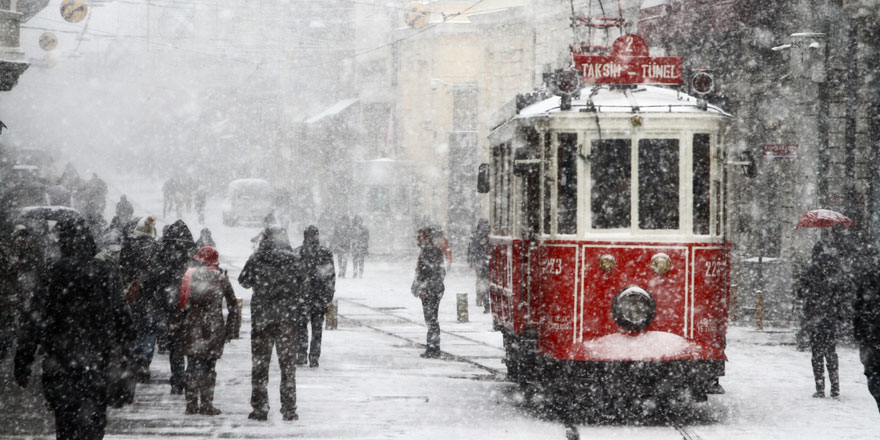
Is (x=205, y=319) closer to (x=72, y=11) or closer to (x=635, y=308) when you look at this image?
(x=635, y=308)

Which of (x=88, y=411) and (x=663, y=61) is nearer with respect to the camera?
(x=88, y=411)

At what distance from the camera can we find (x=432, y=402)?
1193cm

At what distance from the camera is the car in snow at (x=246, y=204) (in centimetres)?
5181

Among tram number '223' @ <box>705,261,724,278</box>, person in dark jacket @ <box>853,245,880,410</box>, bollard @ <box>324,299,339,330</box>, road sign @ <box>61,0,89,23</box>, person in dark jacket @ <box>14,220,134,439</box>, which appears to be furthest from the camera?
road sign @ <box>61,0,89,23</box>

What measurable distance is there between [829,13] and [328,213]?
24075 mm

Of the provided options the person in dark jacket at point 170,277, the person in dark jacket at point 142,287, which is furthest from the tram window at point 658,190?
the person in dark jacket at point 142,287

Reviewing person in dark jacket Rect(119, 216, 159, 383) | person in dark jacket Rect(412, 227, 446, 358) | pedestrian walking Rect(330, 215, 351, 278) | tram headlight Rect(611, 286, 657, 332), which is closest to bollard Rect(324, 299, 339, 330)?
person in dark jacket Rect(412, 227, 446, 358)

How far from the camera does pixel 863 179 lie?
2023cm

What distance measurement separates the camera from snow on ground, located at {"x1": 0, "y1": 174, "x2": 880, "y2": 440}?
400 inches

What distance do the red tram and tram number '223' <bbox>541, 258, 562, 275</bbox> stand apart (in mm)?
12

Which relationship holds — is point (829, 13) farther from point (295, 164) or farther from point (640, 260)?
point (295, 164)

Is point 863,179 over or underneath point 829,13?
underneath

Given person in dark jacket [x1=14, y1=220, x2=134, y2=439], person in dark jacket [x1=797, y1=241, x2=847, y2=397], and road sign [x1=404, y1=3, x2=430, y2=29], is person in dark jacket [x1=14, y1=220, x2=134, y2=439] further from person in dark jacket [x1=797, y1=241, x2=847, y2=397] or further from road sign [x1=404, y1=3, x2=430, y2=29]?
road sign [x1=404, y1=3, x2=430, y2=29]

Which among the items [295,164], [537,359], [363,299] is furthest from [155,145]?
[537,359]
